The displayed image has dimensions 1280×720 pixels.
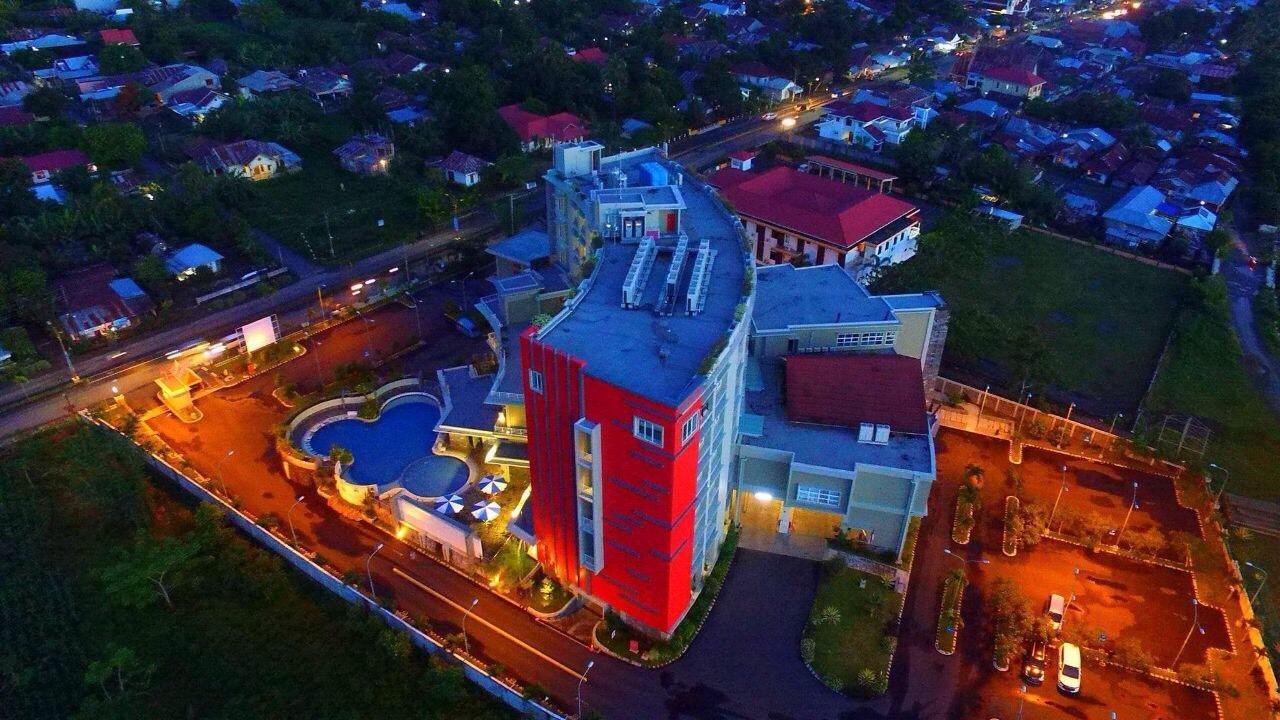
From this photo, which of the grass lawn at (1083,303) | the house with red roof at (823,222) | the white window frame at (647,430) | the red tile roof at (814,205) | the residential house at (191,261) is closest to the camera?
the white window frame at (647,430)

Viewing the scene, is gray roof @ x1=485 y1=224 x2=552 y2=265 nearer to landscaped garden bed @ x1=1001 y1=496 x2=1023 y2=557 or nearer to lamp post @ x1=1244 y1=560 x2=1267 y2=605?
landscaped garden bed @ x1=1001 y1=496 x2=1023 y2=557

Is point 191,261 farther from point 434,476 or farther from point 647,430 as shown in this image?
point 647,430

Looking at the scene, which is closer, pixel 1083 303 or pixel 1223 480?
pixel 1223 480

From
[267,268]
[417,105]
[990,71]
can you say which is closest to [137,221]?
[267,268]

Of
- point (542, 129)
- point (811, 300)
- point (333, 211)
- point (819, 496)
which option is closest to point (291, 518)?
point (819, 496)

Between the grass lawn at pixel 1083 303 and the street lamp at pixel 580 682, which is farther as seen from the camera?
the grass lawn at pixel 1083 303

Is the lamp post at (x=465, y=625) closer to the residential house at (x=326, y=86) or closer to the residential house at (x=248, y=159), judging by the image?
the residential house at (x=248, y=159)

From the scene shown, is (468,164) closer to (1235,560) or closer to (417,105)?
(417,105)

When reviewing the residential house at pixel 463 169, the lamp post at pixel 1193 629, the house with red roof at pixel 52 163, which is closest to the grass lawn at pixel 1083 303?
the lamp post at pixel 1193 629
